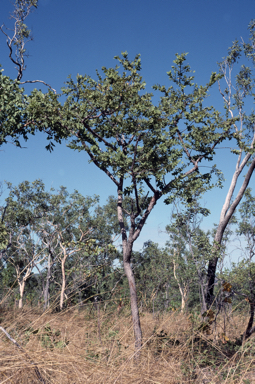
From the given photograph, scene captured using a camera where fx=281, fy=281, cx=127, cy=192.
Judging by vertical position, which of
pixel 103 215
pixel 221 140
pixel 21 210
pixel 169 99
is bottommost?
pixel 221 140

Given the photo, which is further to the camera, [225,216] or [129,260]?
[225,216]

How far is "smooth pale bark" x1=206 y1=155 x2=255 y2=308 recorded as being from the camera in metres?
8.74

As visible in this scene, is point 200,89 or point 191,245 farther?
point 191,245

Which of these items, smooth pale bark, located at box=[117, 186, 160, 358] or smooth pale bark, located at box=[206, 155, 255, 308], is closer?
smooth pale bark, located at box=[117, 186, 160, 358]

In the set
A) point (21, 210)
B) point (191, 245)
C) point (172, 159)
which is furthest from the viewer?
point (21, 210)

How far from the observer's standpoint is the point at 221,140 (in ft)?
22.8

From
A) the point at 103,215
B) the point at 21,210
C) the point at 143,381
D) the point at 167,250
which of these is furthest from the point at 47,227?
the point at 143,381

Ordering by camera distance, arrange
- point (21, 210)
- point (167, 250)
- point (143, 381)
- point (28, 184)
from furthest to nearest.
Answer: point (167, 250), point (28, 184), point (21, 210), point (143, 381)

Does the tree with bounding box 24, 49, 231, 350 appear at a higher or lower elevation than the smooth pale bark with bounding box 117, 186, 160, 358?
higher

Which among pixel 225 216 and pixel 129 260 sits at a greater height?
pixel 225 216

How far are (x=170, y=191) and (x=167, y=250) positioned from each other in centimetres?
2119

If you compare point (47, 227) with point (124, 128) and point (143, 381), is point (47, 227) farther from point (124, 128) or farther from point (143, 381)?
point (143, 381)

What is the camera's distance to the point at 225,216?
31.6 feet

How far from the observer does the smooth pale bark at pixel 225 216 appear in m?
8.74
